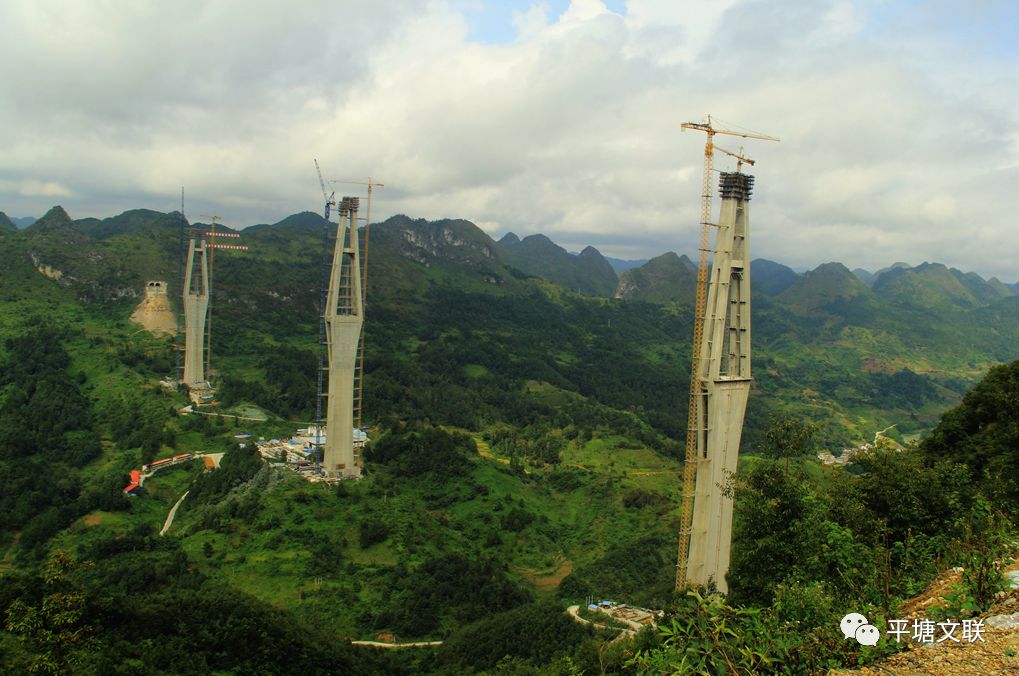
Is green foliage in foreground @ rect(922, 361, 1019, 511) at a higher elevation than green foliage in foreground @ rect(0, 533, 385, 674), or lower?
higher

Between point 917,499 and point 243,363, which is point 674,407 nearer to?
point 243,363

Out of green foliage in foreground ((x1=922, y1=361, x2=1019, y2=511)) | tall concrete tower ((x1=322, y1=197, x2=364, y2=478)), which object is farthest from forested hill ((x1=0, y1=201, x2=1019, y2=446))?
green foliage in foreground ((x1=922, y1=361, x2=1019, y2=511))

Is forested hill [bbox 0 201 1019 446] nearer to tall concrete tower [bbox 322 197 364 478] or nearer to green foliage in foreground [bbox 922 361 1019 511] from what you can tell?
tall concrete tower [bbox 322 197 364 478]

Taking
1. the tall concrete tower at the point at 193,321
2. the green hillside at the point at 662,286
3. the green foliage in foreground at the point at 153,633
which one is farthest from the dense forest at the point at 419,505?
the green hillside at the point at 662,286

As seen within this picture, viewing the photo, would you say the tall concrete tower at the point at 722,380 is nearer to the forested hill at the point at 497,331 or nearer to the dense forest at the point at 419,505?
the dense forest at the point at 419,505

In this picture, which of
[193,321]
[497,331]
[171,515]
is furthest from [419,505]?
[497,331]

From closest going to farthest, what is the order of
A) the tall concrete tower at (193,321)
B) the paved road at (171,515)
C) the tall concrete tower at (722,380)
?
1. the tall concrete tower at (722,380)
2. the paved road at (171,515)
3. the tall concrete tower at (193,321)
